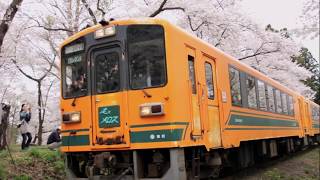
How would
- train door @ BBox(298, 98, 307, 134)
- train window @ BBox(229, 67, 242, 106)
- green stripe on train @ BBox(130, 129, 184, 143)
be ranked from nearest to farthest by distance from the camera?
green stripe on train @ BBox(130, 129, 184, 143) < train window @ BBox(229, 67, 242, 106) < train door @ BBox(298, 98, 307, 134)

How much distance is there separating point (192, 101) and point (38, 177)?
3.76 m

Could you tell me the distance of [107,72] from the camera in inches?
277

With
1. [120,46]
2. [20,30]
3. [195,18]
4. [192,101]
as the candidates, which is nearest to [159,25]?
[120,46]

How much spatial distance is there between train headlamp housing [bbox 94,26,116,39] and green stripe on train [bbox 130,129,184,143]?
1.62m

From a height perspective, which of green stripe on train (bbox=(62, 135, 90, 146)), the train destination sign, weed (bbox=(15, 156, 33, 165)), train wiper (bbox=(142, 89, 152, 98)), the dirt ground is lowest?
the dirt ground

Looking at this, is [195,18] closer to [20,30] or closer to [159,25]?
[20,30]

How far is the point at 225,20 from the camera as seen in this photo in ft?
58.9

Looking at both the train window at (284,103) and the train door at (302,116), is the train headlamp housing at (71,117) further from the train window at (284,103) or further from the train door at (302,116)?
the train door at (302,116)

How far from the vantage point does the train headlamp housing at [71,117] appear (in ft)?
23.4

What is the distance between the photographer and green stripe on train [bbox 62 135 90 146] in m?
7.04

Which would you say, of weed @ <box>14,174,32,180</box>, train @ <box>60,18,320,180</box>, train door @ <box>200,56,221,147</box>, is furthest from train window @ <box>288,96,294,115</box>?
weed @ <box>14,174,32,180</box>

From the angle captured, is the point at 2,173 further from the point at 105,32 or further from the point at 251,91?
the point at 251,91

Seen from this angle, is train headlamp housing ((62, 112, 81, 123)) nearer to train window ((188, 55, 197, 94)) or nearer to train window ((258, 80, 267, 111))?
train window ((188, 55, 197, 94))

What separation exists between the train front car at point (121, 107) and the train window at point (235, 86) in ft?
9.09
